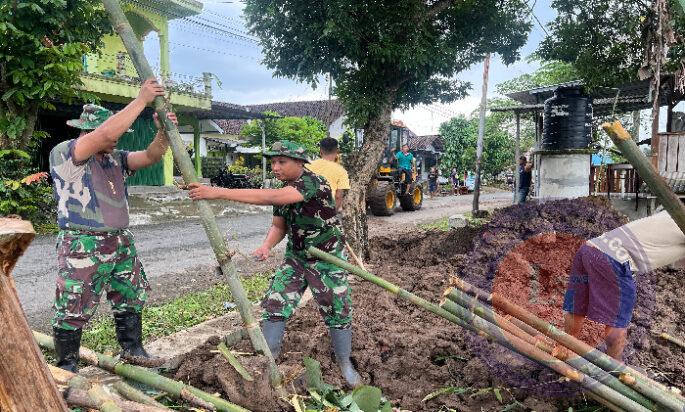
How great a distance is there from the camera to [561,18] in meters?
8.70

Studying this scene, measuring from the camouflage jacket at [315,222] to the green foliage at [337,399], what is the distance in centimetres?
81

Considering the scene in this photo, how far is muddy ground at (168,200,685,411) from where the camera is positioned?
10.6ft

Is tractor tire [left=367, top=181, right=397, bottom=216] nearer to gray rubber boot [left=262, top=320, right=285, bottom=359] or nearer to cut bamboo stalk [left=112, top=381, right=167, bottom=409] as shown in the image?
gray rubber boot [left=262, top=320, right=285, bottom=359]

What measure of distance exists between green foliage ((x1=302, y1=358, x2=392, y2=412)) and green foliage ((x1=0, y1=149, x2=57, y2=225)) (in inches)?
369

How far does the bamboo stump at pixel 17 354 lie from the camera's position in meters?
1.33

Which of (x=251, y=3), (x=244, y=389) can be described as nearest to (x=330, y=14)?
(x=251, y=3)

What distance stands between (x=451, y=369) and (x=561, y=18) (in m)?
7.19

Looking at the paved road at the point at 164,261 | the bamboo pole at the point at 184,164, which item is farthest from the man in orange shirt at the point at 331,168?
the bamboo pole at the point at 184,164

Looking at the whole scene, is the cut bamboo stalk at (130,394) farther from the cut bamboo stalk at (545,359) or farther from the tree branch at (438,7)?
the tree branch at (438,7)

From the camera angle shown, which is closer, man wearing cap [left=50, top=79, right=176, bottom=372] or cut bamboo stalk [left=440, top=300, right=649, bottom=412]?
cut bamboo stalk [left=440, top=300, right=649, bottom=412]

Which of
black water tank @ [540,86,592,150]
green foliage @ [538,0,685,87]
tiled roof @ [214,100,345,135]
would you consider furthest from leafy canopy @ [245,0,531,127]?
tiled roof @ [214,100,345,135]

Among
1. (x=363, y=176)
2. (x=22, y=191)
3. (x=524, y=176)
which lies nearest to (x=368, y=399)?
(x=363, y=176)

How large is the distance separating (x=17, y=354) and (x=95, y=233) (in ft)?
6.80

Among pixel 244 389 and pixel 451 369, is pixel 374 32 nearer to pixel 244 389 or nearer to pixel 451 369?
pixel 451 369
